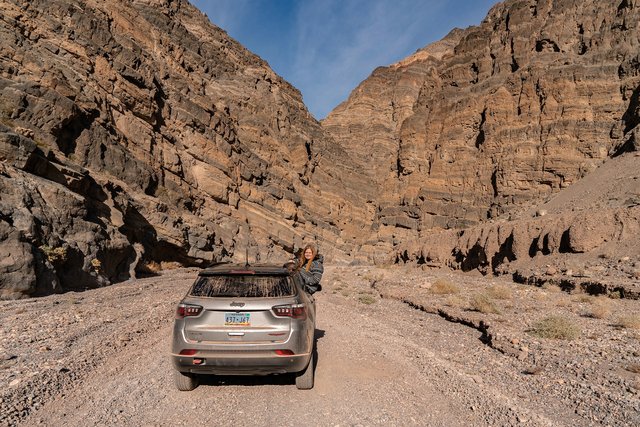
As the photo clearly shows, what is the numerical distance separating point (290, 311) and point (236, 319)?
68cm

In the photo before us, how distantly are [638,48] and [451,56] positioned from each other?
31094mm

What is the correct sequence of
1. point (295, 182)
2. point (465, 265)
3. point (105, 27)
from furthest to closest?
1. point (295, 182)
2. point (105, 27)
3. point (465, 265)

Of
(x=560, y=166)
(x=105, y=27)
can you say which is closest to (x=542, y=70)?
(x=560, y=166)

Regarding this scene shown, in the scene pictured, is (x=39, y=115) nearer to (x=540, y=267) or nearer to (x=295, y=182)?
(x=540, y=267)

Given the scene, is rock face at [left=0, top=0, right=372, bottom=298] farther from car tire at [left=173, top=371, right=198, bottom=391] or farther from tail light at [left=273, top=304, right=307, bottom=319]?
tail light at [left=273, top=304, right=307, bottom=319]

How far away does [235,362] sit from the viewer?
4652 mm

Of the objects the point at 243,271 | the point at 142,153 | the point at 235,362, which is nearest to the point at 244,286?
the point at 243,271

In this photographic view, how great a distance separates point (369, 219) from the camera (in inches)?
2854

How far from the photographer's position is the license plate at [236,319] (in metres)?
4.72

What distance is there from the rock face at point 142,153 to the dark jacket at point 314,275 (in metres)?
5.58

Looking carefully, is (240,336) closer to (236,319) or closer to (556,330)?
(236,319)

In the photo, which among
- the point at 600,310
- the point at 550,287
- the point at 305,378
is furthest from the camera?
the point at 550,287

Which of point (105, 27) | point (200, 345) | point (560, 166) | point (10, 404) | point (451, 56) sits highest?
point (451, 56)

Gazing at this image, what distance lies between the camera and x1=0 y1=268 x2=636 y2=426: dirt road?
4.39 meters
